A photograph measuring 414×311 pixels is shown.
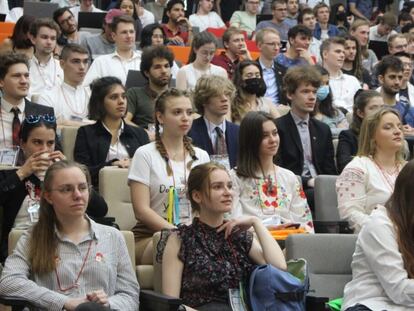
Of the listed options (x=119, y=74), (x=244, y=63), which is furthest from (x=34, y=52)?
(x=244, y=63)

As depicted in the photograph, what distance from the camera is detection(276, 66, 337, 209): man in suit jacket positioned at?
849 cm

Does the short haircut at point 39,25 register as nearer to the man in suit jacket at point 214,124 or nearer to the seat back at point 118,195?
the man in suit jacket at point 214,124

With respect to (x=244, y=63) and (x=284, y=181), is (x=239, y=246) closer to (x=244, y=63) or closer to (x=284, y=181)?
(x=284, y=181)

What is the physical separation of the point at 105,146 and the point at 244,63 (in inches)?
85.7

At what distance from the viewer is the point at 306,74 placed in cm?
877

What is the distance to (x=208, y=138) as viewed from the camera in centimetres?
814

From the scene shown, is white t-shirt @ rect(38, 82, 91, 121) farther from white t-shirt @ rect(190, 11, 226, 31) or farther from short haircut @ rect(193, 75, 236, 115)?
white t-shirt @ rect(190, 11, 226, 31)

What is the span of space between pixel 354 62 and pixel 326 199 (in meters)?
5.11

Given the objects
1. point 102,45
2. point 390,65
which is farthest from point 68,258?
point 102,45

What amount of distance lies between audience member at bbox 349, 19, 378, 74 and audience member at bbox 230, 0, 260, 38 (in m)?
2.08

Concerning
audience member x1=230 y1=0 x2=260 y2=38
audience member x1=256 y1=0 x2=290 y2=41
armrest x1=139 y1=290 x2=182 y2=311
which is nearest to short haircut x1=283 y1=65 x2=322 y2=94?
armrest x1=139 y1=290 x2=182 y2=311

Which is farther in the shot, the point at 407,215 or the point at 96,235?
the point at 96,235

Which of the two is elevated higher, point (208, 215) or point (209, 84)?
point (209, 84)

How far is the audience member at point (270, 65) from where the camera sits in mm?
11054
